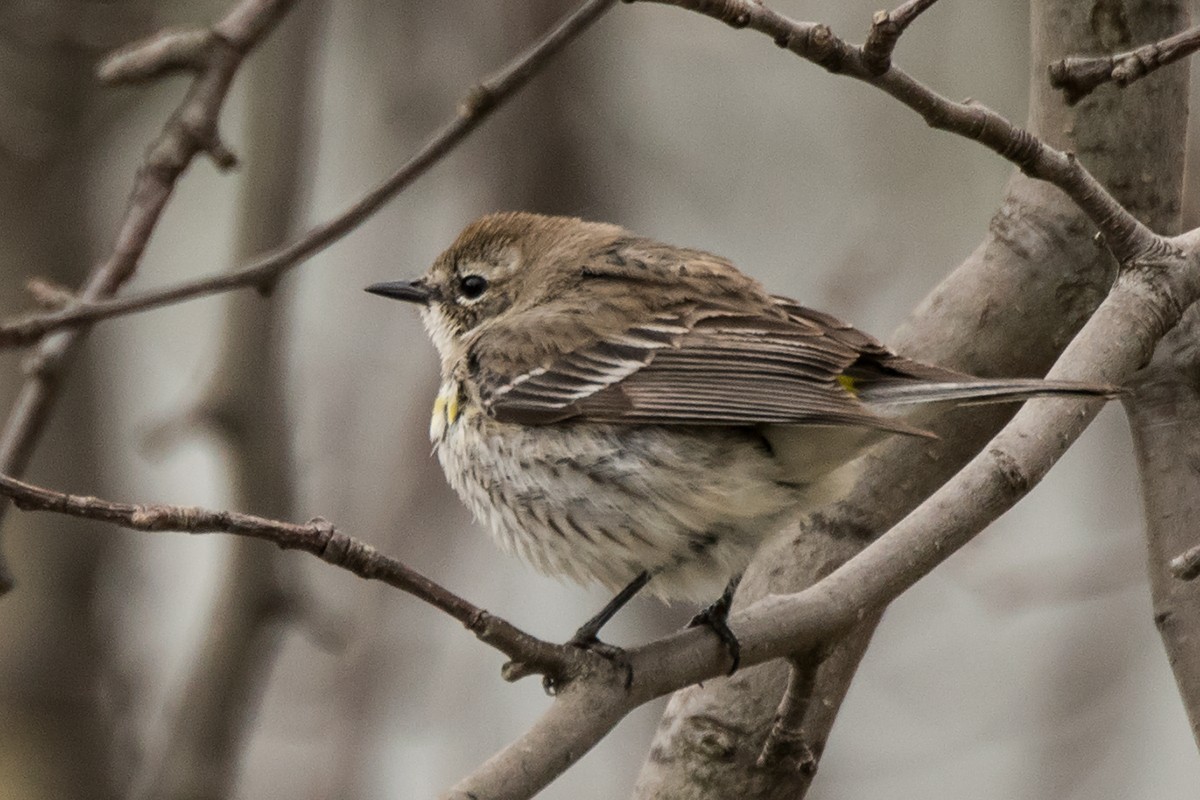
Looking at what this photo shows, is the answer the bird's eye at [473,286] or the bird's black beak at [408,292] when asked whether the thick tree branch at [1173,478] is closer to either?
the bird's eye at [473,286]

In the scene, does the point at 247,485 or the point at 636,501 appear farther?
the point at 247,485

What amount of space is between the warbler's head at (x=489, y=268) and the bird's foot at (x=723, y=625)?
1593mm

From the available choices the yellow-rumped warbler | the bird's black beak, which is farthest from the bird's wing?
the bird's black beak

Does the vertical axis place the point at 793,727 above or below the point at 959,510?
below

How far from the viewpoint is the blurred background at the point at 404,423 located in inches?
240

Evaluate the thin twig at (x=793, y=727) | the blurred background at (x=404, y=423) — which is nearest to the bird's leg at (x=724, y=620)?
the thin twig at (x=793, y=727)

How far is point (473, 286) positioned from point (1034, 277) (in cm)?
194

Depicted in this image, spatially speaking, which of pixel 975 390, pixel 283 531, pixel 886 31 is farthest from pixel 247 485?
pixel 886 31

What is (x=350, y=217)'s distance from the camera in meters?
4.16

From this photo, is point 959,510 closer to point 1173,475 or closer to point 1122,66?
point 1173,475

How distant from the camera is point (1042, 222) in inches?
176

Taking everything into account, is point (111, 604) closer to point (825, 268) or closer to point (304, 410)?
point (304, 410)

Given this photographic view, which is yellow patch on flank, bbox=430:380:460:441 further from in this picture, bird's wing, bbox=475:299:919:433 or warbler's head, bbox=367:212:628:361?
warbler's head, bbox=367:212:628:361

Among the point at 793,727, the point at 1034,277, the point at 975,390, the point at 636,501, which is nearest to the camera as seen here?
the point at 975,390
